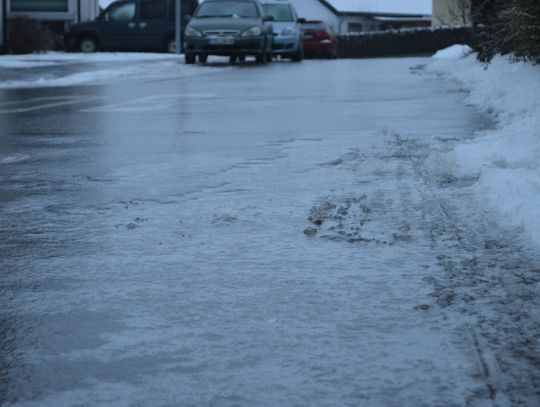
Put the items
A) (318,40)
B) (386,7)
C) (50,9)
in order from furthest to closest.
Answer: (386,7) < (50,9) < (318,40)

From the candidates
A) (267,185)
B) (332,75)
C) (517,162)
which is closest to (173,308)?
(267,185)

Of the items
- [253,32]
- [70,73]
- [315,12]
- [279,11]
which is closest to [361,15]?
[315,12]

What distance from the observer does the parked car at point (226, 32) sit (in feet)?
87.4

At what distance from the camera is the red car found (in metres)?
39.5

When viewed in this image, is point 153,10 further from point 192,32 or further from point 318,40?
point 192,32

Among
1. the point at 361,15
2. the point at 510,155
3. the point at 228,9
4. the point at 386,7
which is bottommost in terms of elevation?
the point at 510,155

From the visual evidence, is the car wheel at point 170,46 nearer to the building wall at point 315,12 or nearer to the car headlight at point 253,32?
the car headlight at point 253,32

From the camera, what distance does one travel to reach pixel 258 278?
4434 mm

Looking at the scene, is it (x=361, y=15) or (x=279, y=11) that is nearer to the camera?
(x=279, y=11)

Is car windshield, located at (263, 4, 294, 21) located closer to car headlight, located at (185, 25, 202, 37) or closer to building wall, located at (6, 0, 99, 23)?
car headlight, located at (185, 25, 202, 37)

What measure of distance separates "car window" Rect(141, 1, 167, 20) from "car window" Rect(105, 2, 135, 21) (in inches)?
13.3

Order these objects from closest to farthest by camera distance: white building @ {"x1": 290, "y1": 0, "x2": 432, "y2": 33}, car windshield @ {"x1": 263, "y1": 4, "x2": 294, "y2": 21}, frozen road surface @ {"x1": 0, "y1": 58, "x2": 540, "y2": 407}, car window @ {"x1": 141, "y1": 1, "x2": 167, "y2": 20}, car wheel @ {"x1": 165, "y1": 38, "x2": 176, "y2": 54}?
frozen road surface @ {"x1": 0, "y1": 58, "x2": 540, "y2": 407}
car windshield @ {"x1": 263, "y1": 4, "x2": 294, "y2": 21}
car window @ {"x1": 141, "y1": 1, "x2": 167, "y2": 20}
car wheel @ {"x1": 165, "y1": 38, "x2": 176, "y2": 54}
white building @ {"x1": 290, "y1": 0, "x2": 432, "y2": 33}

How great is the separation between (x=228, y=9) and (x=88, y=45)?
1025 centimetres

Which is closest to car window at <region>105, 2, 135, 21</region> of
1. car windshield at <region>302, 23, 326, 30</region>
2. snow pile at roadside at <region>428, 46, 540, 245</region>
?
car windshield at <region>302, 23, 326, 30</region>
